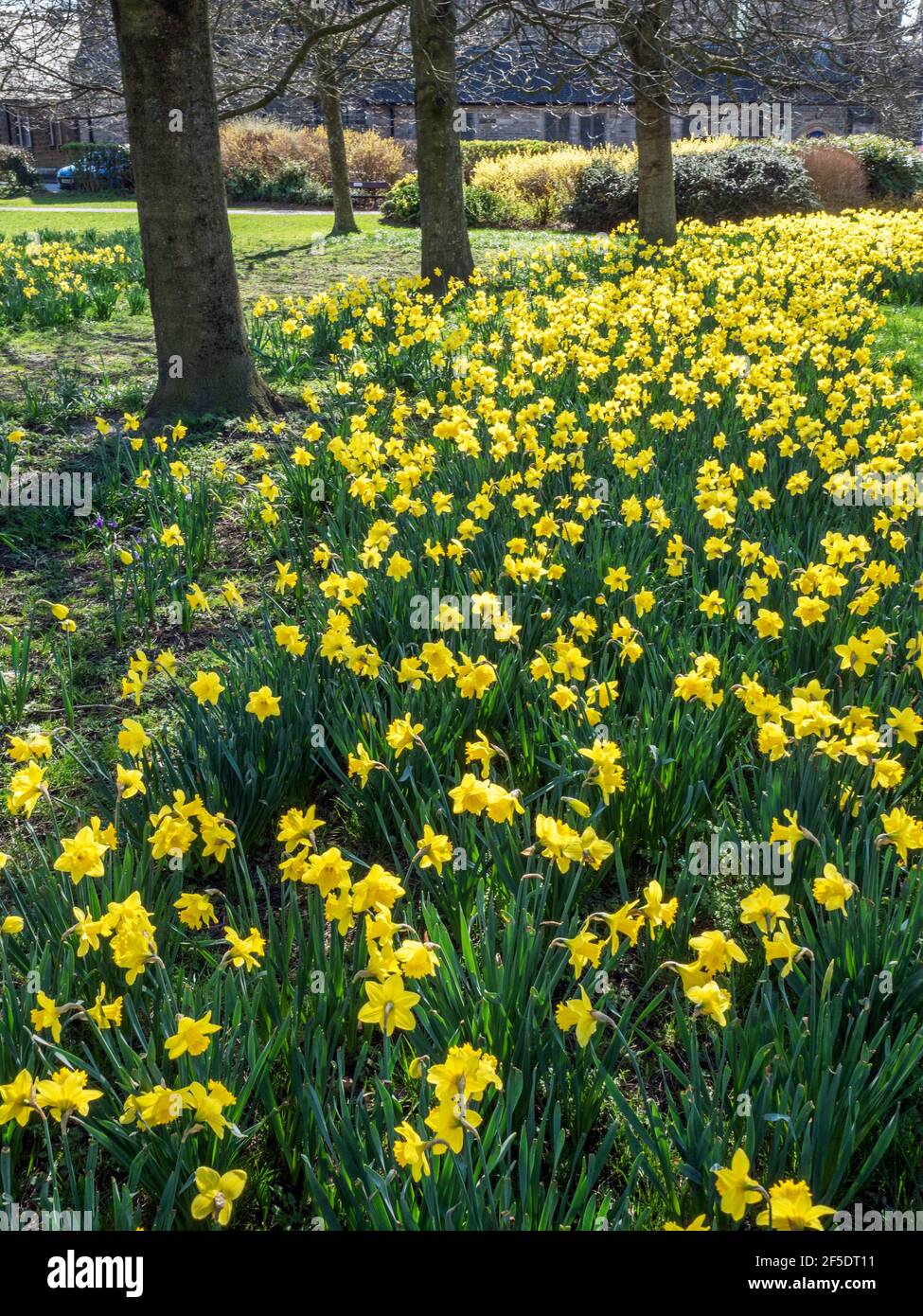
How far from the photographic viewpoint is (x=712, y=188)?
19.0 meters

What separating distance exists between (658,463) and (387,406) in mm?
2216

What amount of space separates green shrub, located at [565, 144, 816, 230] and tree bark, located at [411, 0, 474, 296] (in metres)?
9.97

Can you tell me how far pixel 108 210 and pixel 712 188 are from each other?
13.5 m

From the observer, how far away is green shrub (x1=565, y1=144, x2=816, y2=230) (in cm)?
1884

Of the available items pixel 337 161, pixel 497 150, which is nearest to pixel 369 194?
pixel 497 150

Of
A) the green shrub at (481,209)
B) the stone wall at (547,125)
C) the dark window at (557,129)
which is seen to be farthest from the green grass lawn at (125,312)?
the stone wall at (547,125)

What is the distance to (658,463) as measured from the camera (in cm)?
497

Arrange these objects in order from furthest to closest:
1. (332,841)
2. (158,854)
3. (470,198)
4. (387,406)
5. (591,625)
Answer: (470,198) → (387,406) → (591,625) → (332,841) → (158,854)

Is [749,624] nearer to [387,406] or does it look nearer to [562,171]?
[387,406]

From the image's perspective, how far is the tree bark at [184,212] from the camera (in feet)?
18.6

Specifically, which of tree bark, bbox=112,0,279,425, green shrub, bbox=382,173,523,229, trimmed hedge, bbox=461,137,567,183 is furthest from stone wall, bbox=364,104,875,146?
tree bark, bbox=112,0,279,425

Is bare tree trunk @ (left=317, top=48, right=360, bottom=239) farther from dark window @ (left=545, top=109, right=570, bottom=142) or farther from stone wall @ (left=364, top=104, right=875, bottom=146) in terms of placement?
dark window @ (left=545, top=109, right=570, bottom=142)

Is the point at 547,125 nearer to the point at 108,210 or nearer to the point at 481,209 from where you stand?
the point at 108,210
